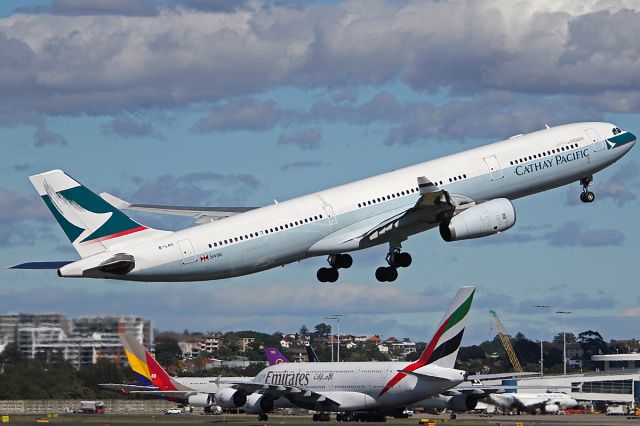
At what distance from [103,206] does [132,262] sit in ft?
9.67

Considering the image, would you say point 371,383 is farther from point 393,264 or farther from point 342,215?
point 342,215

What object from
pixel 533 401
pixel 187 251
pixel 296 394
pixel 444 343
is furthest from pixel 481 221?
pixel 533 401

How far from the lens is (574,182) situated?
74375 mm

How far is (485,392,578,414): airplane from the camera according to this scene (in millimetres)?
111600

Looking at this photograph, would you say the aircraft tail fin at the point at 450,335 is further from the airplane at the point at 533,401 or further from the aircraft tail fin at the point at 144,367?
the airplane at the point at 533,401

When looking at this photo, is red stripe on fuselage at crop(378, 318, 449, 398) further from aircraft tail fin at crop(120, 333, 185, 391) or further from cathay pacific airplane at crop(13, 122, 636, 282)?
aircraft tail fin at crop(120, 333, 185, 391)

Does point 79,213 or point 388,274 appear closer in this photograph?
point 79,213

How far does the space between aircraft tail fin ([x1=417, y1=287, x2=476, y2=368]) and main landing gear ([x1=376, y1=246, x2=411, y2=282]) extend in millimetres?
11802

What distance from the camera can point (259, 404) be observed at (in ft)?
273

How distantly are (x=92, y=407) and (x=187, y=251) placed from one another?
4215 cm

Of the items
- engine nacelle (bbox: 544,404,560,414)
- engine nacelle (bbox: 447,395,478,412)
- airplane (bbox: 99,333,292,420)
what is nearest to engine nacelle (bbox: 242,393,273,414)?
airplane (bbox: 99,333,292,420)

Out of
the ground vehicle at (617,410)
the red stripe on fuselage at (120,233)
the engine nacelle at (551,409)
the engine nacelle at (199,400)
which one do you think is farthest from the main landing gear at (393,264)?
the ground vehicle at (617,410)

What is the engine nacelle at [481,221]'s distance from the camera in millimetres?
67062

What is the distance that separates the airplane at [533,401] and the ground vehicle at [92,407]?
31.8m
